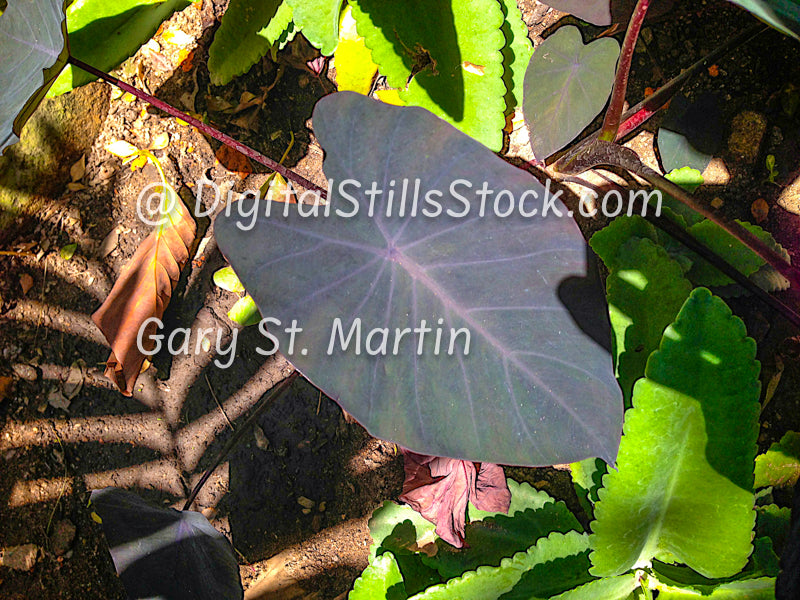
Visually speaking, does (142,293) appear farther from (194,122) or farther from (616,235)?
(616,235)

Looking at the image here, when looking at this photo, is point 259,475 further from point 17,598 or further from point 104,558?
point 17,598

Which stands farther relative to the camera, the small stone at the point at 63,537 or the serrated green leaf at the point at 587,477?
the small stone at the point at 63,537

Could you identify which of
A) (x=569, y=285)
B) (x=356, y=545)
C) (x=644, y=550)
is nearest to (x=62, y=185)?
(x=356, y=545)

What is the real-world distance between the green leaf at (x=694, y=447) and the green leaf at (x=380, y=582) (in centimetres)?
38

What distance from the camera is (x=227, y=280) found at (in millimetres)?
1415

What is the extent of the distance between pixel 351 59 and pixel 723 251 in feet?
2.89

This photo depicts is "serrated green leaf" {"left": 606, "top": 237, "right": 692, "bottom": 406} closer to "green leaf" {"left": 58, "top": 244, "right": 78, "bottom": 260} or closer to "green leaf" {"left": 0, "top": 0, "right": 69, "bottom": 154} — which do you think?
"green leaf" {"left": 0, "top": 0, "right": 69, "bottom": 154}

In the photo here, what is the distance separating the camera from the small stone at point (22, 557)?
1449 millimetres

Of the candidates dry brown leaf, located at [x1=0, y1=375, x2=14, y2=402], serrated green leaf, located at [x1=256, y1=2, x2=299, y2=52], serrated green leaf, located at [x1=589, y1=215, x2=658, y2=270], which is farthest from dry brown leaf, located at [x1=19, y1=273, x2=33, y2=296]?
serrated green leaf, located at [x1=589, y1=215, x2=658, y2=270]

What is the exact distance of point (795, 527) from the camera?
0.65 m

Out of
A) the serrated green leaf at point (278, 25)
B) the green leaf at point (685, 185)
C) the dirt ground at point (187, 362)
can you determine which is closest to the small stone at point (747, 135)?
the dirt ground at point (187, 362)

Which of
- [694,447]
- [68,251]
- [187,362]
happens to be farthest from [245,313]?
[694,447]

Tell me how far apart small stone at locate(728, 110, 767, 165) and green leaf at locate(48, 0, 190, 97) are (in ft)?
3.87

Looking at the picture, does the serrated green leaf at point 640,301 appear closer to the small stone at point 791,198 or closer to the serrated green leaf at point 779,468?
the serrated green leaf at point 779,468
